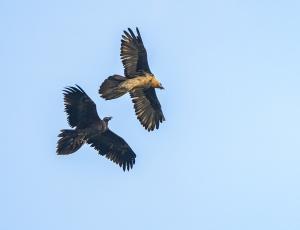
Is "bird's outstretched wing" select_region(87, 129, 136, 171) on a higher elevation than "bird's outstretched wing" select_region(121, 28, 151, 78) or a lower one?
lower

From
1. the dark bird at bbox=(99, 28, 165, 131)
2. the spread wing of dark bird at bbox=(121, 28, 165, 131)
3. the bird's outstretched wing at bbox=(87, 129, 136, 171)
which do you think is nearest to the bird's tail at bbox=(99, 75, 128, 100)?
the dark bird at bbox=(99, 28, 165, 131)

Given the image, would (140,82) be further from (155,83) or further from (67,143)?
(67,143)

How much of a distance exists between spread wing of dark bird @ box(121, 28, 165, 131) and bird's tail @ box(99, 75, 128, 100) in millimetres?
873

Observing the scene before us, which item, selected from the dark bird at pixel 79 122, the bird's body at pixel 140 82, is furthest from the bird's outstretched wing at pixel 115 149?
the bird's body at pixel 140 82

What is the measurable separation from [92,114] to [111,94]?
105 centimetres

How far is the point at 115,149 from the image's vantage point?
36.2 m

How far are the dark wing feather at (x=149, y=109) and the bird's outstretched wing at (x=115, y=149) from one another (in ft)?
3.30

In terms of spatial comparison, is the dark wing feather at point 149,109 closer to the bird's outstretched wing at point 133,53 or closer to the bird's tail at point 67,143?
the bird's outstretched wing at point 133,53

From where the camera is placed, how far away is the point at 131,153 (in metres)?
36.2

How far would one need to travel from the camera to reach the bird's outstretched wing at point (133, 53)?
35.0 metres

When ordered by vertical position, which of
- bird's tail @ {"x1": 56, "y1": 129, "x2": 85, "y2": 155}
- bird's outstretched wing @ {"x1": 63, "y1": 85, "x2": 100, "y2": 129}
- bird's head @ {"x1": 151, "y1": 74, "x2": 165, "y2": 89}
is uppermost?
bird's head @ {"x1": 151, "y1": 74, "x2": 165, "y2": 89}

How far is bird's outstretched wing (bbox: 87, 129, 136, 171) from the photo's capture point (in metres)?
36.1

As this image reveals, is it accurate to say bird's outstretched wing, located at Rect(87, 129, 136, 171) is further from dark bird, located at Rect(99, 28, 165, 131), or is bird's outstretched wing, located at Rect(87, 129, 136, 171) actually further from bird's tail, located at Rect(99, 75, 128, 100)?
bird's tail, located at Rect(99, 75, 128, 100)

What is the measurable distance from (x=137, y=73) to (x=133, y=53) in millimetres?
659
